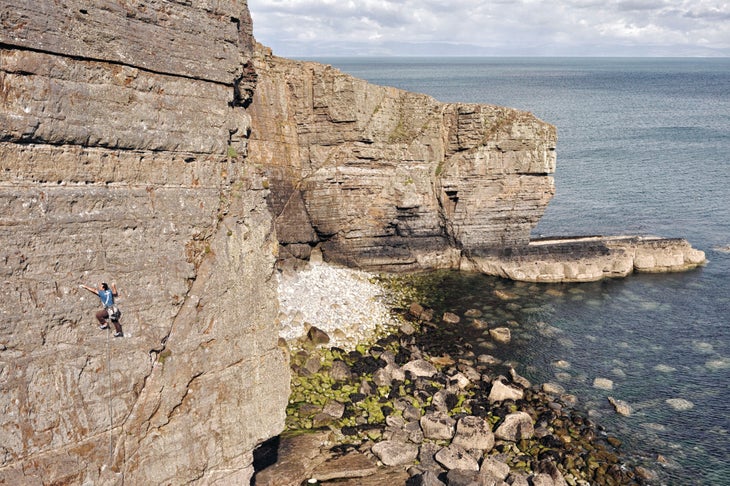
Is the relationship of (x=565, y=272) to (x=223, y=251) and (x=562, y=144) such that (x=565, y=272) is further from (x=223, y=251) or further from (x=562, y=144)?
(x=562, y=144)

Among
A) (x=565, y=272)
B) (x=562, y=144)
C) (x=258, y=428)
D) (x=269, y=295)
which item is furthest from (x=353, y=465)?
(x=562, y=144)

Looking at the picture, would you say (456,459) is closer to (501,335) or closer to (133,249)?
(501,335)

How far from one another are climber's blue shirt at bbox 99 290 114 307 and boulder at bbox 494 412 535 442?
51.6 feet

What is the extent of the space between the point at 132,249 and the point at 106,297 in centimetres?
96

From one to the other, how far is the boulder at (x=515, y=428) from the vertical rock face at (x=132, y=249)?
1115cm

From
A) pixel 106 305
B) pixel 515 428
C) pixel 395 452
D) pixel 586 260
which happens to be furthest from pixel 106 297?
pixel 586 260

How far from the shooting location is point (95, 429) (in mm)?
10000

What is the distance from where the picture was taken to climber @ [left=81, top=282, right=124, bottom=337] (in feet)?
31.7

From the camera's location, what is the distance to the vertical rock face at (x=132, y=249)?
880 cm

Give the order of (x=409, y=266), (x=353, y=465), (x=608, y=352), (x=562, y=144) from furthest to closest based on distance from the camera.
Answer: (x=562, y=144) < (x=409, y=266) < (x=608, y=352) < (x=353, y=465)

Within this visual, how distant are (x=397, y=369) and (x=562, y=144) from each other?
69.1m

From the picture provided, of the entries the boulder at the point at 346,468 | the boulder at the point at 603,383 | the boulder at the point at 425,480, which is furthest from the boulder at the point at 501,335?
the boulder at the point at 346,468

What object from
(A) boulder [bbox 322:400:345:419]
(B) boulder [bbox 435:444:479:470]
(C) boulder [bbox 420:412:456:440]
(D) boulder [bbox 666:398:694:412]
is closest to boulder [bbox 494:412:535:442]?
(C) boulder [bbox 420:412:456:440]

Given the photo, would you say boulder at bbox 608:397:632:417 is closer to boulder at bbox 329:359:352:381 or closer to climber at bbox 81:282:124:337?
boulder at bbox 329:359:352:381
